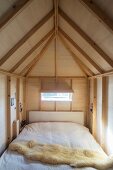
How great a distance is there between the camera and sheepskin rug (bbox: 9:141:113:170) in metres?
3.00

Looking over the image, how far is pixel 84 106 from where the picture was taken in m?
6.09

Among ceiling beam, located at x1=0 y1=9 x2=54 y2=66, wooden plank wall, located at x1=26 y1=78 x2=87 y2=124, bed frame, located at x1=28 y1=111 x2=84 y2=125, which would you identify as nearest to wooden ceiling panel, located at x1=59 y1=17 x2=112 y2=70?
ceiling beam, located at x1=0 y1=9 x2=54 y2=66

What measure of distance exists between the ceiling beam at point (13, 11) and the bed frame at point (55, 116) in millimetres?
4178

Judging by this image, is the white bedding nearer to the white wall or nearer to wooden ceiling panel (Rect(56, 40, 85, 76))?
the white wall

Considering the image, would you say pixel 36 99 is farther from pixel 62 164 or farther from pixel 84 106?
pixel 62 164

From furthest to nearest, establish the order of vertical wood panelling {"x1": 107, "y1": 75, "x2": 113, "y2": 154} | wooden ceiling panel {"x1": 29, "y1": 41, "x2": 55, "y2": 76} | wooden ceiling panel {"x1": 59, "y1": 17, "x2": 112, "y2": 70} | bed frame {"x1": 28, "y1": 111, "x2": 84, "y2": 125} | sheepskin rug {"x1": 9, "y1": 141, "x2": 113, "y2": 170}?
bed frame {"x1": 28, "y1": 111, "x2": 84, "y2": 125}
wooden ceiling panel {"x1": 29, "y1": 41, "x2": 55, "y2": 76}
vertical wood panelling {"x1": 107, "y1": 75, "x2": 113, "y2": 154}
wooden ceiling panel {"x1": 59, "y1": 17, "x2": 112, "y2": 70}
sheepskin rug {"x1": 9, "y1": 141, "x2": 113, "y2": 170}

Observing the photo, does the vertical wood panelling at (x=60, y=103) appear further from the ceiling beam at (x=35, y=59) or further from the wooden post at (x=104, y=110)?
the wooden post at (x=104, y=110)

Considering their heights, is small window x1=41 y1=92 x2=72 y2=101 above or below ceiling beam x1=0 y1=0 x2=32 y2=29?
below

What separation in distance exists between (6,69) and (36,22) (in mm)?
1402

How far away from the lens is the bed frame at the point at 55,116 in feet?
19.7

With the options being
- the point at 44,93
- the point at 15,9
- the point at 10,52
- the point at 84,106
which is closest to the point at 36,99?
the point at 44,93

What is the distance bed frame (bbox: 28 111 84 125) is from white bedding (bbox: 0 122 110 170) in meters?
0.31

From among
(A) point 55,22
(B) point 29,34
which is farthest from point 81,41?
(B) point 29,34

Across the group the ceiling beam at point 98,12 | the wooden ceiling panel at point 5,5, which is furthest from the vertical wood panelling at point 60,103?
the wooden ceiling panel at point 5,5
